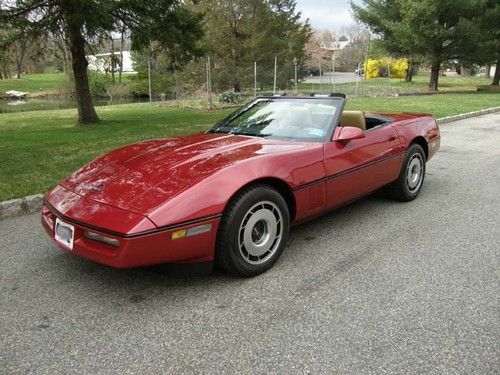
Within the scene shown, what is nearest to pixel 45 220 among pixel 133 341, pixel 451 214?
pixel 133 341

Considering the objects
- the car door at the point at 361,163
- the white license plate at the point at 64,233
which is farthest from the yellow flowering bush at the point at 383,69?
the white license plate at the point at 64,233

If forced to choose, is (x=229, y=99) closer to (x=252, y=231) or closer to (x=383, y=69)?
(x=252, y=231)

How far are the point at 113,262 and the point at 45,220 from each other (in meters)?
0.97

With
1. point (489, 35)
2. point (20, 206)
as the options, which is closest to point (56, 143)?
point (20, 206)

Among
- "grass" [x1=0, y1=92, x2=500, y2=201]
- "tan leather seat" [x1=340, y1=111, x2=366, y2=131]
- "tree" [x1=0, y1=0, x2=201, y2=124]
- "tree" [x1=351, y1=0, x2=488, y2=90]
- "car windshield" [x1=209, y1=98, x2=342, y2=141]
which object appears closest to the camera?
"car windshield" [x1=209, y1=98, x2=342, y2=141]

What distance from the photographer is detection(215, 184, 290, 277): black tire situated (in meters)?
3.00

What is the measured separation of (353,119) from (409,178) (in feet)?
3.61

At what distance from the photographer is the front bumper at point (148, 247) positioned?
266 cm

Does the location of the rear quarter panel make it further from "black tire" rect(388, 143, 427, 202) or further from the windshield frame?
the windshield frame

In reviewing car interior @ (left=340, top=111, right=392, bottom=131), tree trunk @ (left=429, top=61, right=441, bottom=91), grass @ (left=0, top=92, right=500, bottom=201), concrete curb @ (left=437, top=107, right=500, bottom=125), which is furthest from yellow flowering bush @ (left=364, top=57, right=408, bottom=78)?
car interior @ (left=340, top=111, right=392, bottom=131)

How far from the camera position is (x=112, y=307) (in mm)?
2834

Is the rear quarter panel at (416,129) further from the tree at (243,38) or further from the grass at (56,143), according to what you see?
the tree at (243,38)

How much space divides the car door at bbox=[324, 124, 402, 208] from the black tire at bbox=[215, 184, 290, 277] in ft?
2.10

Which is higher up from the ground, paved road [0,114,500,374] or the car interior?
the car interior
